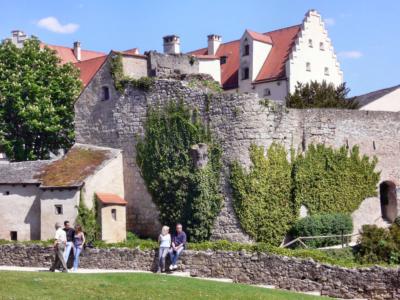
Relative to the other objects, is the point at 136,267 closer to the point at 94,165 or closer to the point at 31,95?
the point at 94,165

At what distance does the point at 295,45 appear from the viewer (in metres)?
63.4

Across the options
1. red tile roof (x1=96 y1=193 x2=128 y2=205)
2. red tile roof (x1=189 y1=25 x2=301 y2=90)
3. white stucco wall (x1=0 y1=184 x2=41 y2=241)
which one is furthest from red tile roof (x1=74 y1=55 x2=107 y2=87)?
red tile roof (x1=96 y1=193 x2=128 y2=205)

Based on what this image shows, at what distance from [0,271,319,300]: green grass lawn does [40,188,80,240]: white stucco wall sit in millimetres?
9365

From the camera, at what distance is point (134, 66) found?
38531mm

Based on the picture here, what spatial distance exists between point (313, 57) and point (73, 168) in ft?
118

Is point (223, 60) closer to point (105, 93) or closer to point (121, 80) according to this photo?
point (105, 93)

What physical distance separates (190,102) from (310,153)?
6363mm

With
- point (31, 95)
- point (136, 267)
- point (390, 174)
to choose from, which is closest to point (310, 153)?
point (390, 174)

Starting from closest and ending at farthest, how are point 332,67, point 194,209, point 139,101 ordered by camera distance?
point 194,209
point 139,101
point 332,67

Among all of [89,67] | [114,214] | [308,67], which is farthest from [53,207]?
[89,67]

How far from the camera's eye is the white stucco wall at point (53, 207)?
3391cm

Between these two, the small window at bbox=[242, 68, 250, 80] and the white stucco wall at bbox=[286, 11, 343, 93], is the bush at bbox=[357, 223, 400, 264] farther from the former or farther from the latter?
the small window at bbox=[242, 68, 250, 80]

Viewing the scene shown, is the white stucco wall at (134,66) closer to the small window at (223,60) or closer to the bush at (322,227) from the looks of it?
the bush at (322,227)

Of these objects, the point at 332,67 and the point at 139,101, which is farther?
the point at 332,67
